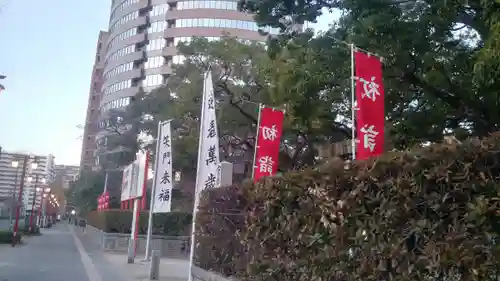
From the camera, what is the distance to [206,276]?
8.84 metres

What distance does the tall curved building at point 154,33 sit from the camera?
2475 inches

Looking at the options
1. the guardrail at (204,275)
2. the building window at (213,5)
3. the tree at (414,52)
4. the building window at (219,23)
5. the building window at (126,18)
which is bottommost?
the guardrail at (204,275)

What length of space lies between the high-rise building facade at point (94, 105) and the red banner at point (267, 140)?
74579mm

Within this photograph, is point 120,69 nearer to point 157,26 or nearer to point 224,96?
point 157,26

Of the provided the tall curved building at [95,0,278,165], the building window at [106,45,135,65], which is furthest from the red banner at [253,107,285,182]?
the building window at [106,45,135,65]

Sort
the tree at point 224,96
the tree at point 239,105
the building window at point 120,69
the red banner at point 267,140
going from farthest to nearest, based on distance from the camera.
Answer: the building window at point 120,69 < the tree at point 224,96 < the tree at point 239,105 < the red banner at point 267,140

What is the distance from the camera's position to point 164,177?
15180mm

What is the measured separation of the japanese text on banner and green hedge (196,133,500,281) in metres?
8.57

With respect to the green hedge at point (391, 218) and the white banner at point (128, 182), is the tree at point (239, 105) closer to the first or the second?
the white banner at point (128, 182)

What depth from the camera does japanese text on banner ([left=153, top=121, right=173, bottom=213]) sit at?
14.6 metres

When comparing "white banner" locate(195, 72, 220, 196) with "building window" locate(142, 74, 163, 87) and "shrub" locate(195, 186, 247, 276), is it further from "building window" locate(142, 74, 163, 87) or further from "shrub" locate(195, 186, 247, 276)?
"building window" locate(142, 74, 163, 87)

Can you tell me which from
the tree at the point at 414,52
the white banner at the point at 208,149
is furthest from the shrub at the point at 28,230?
the tree at the point at 414,52

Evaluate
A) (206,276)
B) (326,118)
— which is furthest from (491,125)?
(206,276)

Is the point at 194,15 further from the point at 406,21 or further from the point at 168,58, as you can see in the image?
the point at 406,21
